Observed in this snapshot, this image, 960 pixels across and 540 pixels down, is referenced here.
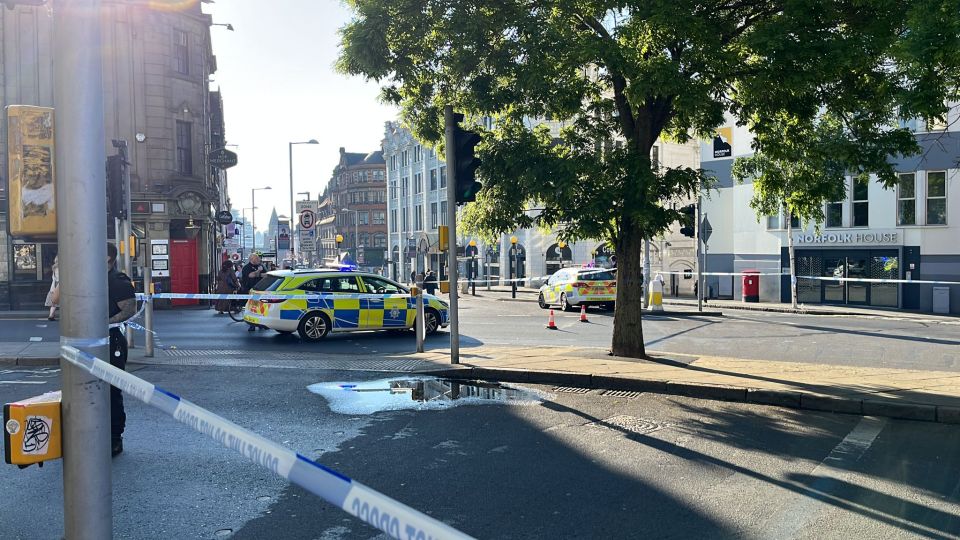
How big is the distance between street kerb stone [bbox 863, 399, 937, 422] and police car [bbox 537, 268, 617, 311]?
15825 mm

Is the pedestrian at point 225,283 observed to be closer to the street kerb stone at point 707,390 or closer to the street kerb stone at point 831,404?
the street kerb stone at point 707,390

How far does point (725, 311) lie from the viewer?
82.8 feet

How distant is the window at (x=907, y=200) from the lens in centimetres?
2677

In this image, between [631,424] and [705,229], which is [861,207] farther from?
[631,424]

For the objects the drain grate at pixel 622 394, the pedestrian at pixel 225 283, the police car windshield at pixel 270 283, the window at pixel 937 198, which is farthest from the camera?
the window at pixel 937 198

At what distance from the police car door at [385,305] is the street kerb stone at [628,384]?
7433 mm

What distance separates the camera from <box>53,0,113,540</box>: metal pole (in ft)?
9.34

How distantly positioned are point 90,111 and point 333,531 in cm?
294

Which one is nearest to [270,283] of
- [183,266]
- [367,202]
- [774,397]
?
[774,397]

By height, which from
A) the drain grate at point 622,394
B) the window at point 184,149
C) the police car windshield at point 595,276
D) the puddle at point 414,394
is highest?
the window at point 184,149

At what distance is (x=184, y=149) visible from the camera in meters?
30.0

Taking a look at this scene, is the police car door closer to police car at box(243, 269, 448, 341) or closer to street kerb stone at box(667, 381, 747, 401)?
police car at box(243, 269, 448, 341)

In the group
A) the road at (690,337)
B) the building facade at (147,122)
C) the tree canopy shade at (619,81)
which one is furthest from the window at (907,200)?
the building facade at (147,122)

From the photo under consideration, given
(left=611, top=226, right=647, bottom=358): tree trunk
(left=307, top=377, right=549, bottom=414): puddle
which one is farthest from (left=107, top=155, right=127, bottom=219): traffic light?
(left=611, top=226, right=647, bottom=358): tree trunk
